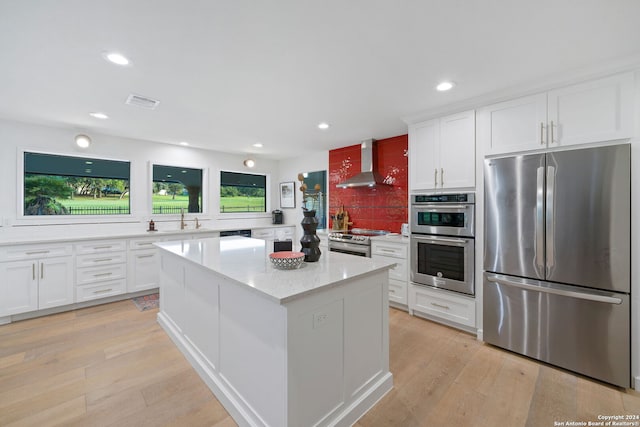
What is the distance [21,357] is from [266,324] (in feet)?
8.50

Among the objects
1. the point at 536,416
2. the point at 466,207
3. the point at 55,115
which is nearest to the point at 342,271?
the point at 536,416

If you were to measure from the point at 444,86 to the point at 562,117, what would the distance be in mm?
960

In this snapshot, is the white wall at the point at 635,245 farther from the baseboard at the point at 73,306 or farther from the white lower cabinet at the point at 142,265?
the baseboard at the point at 73,306

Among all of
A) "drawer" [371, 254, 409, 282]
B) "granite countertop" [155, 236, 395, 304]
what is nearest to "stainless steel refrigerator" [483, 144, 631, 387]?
"drawer" [371, 254, 409, 282]

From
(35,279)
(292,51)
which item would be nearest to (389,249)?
(292,51)


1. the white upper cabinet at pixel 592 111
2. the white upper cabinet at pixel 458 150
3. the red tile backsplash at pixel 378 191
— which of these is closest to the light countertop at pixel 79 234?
the red tile backsplash at pixel 378 191

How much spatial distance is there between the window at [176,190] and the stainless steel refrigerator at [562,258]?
4.57 metres

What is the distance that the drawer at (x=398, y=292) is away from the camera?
3.29 metres

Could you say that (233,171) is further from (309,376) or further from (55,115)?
(309,376)

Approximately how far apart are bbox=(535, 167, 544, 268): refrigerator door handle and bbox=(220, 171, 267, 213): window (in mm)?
4802

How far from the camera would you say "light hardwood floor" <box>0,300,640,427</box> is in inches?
66.4

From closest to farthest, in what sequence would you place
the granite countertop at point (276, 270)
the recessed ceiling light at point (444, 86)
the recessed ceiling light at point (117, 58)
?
1. the granite countertop at point (276, 270)
2. the recessed ceiling light at point (117, 58)
3. the recessed ceiling light at point (444, 86)

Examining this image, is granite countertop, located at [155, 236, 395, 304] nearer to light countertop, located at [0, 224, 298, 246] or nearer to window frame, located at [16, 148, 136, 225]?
light countertop, located at [0, 224, 298, 246]

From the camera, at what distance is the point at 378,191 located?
429cm
